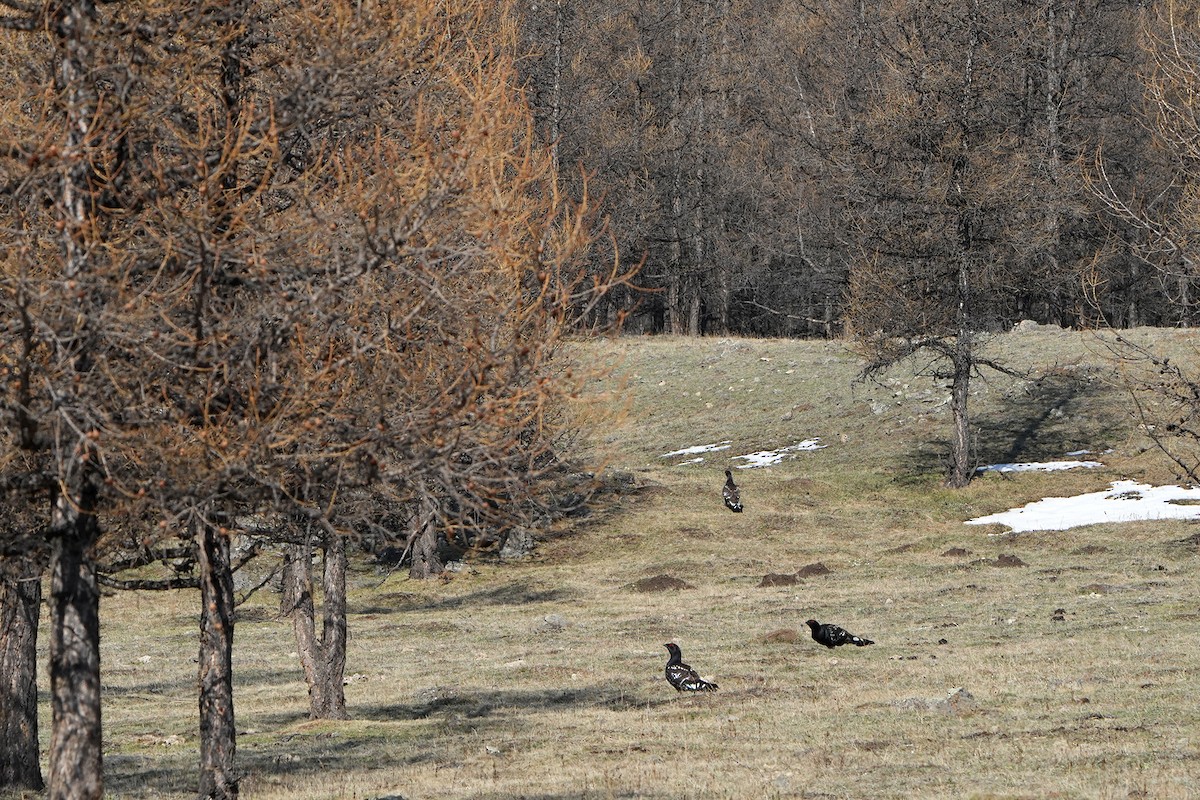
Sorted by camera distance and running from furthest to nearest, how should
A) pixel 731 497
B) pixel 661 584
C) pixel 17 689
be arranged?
pixel 731 497, pixel 661 584, pixel 17 689

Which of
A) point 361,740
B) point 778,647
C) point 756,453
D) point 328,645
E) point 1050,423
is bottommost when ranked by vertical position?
point 778,647

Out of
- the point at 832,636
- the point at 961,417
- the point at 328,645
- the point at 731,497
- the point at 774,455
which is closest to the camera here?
the point at 328,645

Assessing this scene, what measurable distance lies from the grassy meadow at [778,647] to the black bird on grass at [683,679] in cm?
17

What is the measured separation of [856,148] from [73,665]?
3272 cm

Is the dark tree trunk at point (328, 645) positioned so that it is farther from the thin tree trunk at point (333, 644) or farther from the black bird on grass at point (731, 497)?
the black bird on grass at point (731, 497)

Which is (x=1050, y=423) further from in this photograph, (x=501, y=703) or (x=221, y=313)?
(x=221, y=313)

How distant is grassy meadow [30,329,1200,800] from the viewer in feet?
45.8

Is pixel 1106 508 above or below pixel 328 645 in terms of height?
below

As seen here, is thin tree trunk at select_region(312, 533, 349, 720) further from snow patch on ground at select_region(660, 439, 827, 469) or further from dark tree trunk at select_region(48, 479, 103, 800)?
snow patch on ground at select_region(660, 439, 827, 469)

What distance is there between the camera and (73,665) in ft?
27.2

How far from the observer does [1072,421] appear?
1769 inches

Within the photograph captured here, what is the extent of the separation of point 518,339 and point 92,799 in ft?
12.4

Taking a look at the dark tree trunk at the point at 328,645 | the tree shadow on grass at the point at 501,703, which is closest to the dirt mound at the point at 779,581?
the tree shadow on grass at the point at 501,703

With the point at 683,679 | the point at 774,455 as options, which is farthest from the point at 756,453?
the point at 683,679
